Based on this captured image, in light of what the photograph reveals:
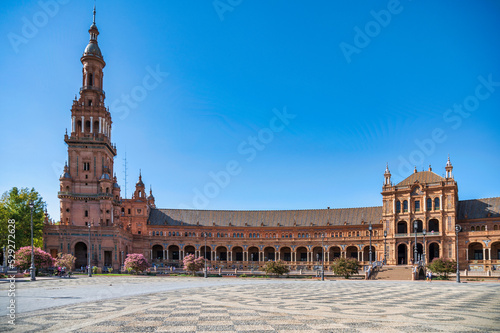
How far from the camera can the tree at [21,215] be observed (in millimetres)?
69625

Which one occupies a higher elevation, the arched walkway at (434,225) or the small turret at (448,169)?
the small turret at (448,169)

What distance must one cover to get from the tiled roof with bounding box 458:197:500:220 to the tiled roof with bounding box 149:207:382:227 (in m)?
20.1

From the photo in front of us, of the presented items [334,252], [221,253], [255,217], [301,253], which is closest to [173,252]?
[221,253]

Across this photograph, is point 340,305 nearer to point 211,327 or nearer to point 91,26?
point 211,327

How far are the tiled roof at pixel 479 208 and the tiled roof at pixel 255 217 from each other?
20.1m

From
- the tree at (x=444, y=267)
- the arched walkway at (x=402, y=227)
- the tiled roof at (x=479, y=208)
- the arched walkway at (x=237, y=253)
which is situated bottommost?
the arched walkway at (x=237, y=253)

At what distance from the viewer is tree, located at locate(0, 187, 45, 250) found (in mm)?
69625

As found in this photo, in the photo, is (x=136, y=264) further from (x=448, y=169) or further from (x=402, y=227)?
(x=448, y=169)

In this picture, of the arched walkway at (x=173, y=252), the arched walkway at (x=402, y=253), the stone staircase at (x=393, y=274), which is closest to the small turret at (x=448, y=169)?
the arched walkway at (x=402, y=253)

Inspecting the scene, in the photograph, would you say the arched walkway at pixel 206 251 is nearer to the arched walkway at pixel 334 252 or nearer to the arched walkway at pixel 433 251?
the arched walkway at pixel 334 252

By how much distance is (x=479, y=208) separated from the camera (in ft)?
300

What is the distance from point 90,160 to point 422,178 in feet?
234

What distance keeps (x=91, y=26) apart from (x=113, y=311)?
94254 millimetres

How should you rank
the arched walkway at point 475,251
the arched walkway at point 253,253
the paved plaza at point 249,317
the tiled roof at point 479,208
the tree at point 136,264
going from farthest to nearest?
the arched walkway at point 253,253 < the tiled roof at point 479,208 < the arched walkway at point 475,251 < the tree at point 136,264 < the paved plaza at point 249,317
